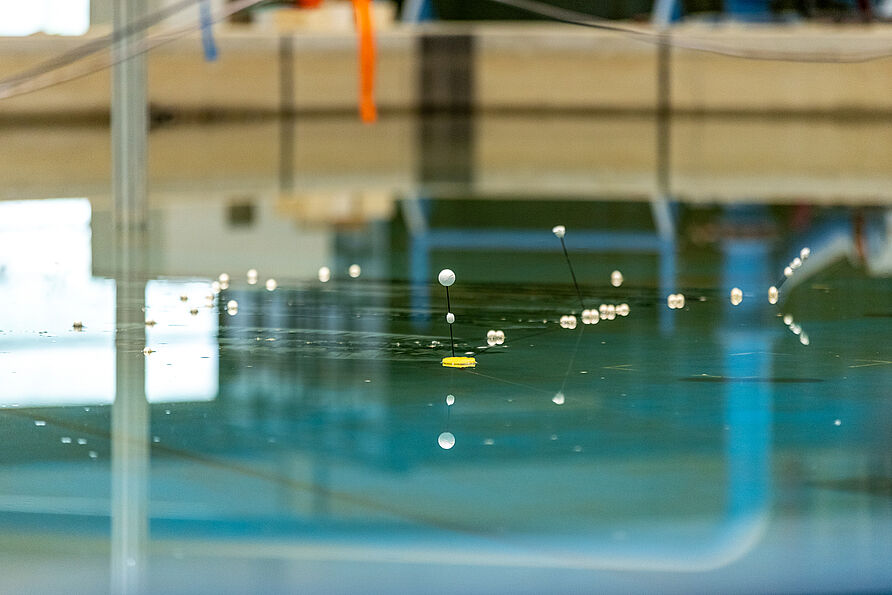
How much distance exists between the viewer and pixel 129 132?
3.93 meters

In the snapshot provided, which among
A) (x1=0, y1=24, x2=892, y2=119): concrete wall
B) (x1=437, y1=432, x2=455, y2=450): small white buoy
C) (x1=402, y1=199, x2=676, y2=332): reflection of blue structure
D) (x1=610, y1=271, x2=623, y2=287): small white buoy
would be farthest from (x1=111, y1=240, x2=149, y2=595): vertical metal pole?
(x1=0, y1=24, x2=892, y2=119): concrete wall

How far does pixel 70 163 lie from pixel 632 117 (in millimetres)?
5019

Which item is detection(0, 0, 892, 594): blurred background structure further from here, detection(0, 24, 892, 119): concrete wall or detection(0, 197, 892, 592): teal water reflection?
detection(0, 24, 892, 119): concrete wall

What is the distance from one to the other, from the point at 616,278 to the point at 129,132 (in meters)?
1.49

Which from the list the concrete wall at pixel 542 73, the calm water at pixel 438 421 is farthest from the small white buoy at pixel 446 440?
the concrete wall at pixel 542 73

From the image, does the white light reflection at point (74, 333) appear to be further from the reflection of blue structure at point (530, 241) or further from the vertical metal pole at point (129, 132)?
the reflection of blue structure at point (530, 241)

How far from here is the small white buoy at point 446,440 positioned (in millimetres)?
1713

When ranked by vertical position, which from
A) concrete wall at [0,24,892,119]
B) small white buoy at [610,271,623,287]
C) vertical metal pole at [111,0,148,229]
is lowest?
small white buoy at [610,271,623,287]

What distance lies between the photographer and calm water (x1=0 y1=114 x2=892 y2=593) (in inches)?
52.1

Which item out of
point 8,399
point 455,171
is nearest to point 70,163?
point 455,171

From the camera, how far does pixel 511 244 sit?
3824 millimetres

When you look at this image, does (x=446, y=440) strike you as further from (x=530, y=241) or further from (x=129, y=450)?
(x=530, y=241)

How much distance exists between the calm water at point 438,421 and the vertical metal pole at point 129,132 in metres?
0.32

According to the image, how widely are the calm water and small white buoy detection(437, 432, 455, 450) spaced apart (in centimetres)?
1
